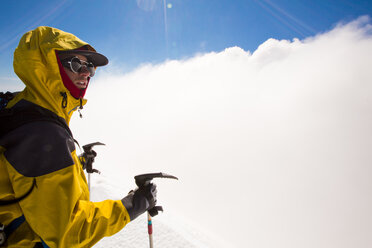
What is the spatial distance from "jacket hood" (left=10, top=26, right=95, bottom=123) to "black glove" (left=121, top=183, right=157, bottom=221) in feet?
3.28

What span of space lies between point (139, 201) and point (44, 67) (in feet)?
4.87

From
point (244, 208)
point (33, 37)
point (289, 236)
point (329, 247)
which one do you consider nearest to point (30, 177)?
point (33, 37)

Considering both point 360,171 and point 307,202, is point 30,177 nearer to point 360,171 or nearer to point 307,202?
point 307,202

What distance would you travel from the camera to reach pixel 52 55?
151cm

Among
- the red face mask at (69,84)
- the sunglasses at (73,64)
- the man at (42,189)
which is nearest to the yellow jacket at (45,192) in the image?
the man at (42,189)

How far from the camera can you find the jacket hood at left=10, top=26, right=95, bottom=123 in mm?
1402

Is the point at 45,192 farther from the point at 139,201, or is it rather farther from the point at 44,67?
the point at 44,67

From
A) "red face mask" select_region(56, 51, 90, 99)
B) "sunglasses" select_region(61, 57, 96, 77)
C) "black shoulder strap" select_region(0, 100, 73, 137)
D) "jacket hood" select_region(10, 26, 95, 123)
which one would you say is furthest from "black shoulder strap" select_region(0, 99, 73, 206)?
"sunglasses" select_region(61, 57, 96, 77)

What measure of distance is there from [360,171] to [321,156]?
1400 cm

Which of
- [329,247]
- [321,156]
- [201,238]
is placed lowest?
[329,247]

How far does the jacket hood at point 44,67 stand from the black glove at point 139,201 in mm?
999

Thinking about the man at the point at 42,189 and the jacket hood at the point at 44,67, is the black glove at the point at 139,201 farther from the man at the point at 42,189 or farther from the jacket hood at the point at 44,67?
the jacket hood at the point at 44,67

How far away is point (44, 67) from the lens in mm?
1504

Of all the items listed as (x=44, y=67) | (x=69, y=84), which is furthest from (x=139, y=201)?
(x=44, y=67)
